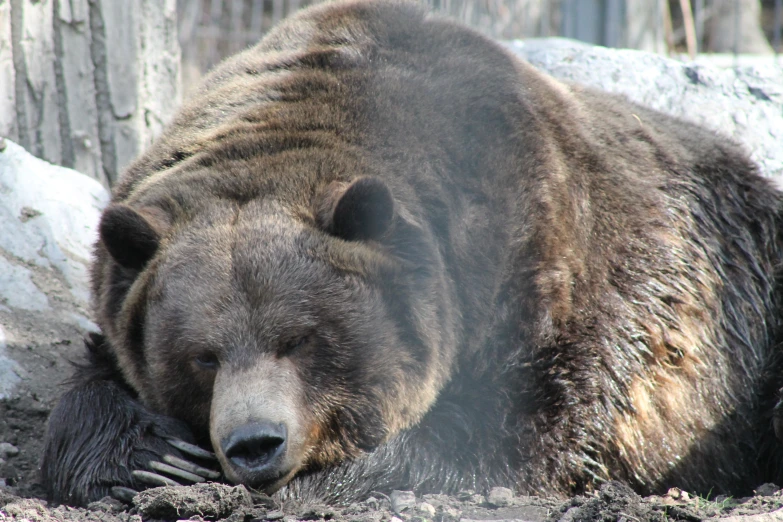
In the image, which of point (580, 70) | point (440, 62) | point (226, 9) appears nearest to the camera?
point (440, 62)

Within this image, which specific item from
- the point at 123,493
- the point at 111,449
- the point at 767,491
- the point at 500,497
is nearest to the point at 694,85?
the point at 767,491

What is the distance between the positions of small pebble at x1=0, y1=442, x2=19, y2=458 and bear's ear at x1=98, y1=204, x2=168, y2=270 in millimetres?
1223

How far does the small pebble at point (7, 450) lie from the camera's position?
13.9ft

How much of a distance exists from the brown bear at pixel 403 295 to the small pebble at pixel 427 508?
11.9 inches

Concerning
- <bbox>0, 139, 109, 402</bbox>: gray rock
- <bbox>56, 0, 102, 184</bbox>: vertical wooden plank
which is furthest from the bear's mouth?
<bbox>56, 0, 102, 184</bbox>: vertical wooden plank

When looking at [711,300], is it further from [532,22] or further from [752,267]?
[532,22]

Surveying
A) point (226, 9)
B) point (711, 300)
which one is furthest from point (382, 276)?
point (226, 9)

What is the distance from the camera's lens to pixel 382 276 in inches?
144

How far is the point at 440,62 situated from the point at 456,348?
1392 mm

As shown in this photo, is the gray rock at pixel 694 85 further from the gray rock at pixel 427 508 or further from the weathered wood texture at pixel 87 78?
the gray rock at pixel 427 508

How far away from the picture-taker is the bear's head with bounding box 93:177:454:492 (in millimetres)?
3312

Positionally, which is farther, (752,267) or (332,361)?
(752,267)

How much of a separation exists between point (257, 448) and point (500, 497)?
41.5 inches

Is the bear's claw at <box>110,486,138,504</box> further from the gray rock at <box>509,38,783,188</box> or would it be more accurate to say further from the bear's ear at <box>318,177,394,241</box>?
the gray rock at <box>509,38,783,188</box>
